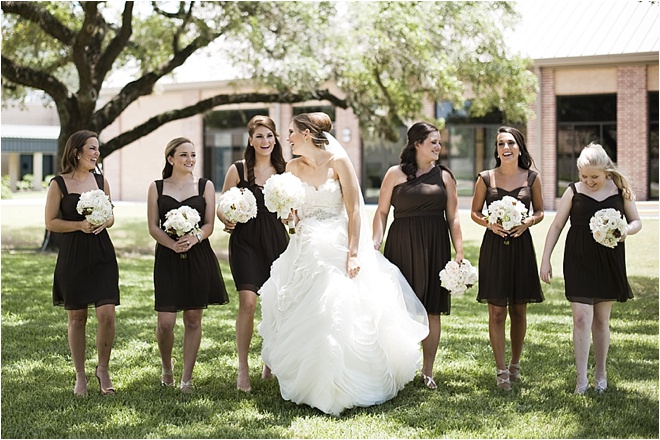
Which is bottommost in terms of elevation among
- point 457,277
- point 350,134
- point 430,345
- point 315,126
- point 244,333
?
point 430,345

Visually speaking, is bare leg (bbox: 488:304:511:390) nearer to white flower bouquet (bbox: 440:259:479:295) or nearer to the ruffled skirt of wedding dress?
white flower bouquet (bbox: 440:259:479:295)

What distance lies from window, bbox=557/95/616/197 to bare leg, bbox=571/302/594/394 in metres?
22.3

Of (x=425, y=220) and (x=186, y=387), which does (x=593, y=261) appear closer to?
(x=425, y=220)

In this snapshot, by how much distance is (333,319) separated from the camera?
598cm

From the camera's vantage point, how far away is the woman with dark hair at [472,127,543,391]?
6.66 m

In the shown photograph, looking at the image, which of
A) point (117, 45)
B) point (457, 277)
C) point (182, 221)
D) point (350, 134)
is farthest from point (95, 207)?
point (350, 134)

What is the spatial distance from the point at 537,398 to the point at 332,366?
167 cm

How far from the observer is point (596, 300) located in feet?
21.2

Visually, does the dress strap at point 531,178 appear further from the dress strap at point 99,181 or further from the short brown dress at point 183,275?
the dress strap at point 99,181

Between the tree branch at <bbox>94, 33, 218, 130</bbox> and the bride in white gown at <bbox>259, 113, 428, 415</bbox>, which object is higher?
the tree branch at <bbox>94, 33, 218, 130</bbox>

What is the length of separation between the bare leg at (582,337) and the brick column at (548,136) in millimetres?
22106

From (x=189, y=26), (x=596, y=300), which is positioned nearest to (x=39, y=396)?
(x=596, y=300)

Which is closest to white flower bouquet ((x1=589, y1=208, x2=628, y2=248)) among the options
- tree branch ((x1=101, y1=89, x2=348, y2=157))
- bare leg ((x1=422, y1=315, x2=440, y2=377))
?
bare leg ((x1=422, y1=315, x2=440, y2=377))

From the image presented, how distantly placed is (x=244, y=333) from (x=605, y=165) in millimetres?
3177
